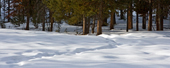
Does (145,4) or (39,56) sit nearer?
(39,56)

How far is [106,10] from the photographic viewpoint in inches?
547

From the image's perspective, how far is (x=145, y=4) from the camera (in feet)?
69.7

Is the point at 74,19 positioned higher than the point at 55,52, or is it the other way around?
the point at 74,19

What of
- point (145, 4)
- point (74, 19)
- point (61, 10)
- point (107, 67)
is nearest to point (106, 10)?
point (74, 19)

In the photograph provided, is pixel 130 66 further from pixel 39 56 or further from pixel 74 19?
pixel 74 19

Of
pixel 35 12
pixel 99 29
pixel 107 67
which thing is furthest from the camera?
pixel 35 12

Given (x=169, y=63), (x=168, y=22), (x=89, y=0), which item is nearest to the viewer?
(x=169, y=63)

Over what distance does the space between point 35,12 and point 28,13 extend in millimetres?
1224

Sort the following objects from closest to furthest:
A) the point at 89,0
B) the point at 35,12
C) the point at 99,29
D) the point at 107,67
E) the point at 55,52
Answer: the point at 107,67
the point at 55,52
the point at 89,0
the point at 99,29
the point at 35,12

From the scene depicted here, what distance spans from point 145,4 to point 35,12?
14.1 meters

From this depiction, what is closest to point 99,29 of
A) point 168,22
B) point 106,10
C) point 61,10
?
point 106,10

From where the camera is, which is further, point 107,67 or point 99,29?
point 99,29

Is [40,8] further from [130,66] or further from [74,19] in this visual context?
[130,66]

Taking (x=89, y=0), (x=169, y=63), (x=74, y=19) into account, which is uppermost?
(x=89, y=0)
